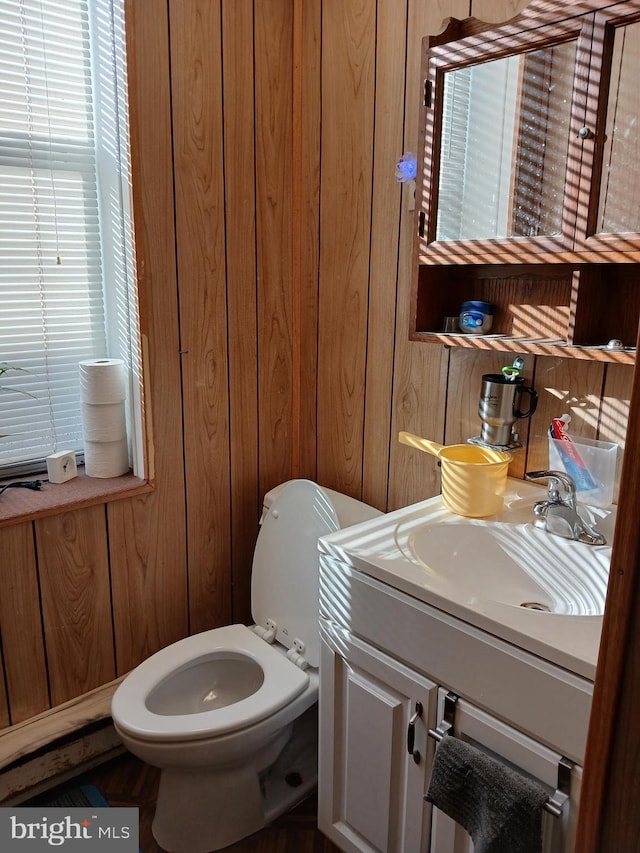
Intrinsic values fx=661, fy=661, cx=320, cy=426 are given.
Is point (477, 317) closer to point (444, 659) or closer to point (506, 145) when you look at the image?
point (506, 145)

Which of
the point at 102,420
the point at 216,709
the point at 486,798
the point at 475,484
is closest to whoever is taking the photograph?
the point at 486,798

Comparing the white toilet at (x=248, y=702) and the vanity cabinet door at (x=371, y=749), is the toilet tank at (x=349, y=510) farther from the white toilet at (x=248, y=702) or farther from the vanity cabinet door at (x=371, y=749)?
the vanity cabinet door at (x=371, y=749)

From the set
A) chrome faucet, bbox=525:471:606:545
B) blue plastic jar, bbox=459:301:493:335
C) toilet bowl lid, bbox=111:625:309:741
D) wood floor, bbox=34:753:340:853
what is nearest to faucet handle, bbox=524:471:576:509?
chrome faucet, bbox=525:471:606:545

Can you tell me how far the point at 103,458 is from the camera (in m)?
1.77

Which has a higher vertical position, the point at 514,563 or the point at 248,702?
the point at 514,563

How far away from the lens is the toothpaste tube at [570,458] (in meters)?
1.34

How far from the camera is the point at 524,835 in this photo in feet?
3.21

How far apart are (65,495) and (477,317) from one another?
1.08 meters

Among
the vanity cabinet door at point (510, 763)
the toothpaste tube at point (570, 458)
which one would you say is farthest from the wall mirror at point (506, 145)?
the vanity cabinet door at point (510, 763)

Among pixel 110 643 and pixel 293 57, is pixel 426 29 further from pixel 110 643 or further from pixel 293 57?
pixel 110 643

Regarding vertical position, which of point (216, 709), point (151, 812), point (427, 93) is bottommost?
point (151, 812)

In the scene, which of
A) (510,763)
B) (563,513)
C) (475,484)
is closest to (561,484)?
(563,513)

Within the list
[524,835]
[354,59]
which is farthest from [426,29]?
[524,835]

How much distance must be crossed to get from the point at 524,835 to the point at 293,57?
6.19ft
